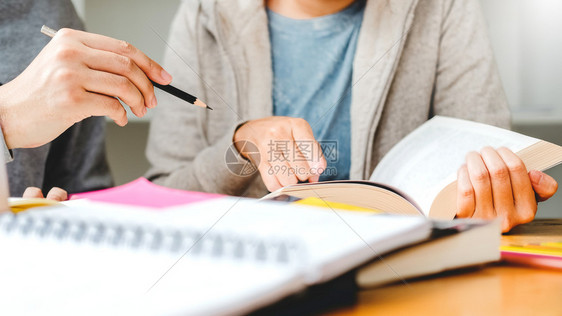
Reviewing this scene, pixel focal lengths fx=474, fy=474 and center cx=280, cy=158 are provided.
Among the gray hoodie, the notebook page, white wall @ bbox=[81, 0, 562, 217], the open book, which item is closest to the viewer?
the notebook page

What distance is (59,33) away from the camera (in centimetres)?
27

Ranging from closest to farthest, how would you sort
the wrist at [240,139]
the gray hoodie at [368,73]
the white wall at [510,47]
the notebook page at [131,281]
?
the notebook page at [131,281] < the wrist at [240,139] < the gray hoodie at [368,73] < the white wall at [510,47]

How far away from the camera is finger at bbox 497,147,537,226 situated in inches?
10.5

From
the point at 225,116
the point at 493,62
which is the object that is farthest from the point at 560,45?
the point at 225,116

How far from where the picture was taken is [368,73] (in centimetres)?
Answer: 50

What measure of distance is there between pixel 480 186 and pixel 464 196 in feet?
0.04

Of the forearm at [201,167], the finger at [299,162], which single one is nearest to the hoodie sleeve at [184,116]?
the forearm at [201,167]

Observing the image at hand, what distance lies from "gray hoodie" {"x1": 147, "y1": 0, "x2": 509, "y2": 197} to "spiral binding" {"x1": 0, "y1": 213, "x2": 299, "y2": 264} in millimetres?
303

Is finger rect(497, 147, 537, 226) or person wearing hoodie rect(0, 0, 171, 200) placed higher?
person wearing hoodie rect(0, 0, 171, 200)

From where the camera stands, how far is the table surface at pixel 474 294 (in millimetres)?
135

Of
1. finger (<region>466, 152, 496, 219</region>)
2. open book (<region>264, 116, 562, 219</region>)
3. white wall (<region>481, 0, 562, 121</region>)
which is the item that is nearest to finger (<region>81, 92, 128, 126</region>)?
open book (<region>264, 116, 562, 219</region>)

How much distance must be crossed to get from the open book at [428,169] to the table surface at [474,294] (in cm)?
7

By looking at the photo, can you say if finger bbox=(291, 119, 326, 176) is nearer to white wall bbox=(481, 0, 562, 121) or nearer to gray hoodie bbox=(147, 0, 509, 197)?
gray hoodie bbox=(147, 0, 509, 197)

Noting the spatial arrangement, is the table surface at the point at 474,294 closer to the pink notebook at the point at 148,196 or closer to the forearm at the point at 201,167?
the pink notebook at the point at 148,196
